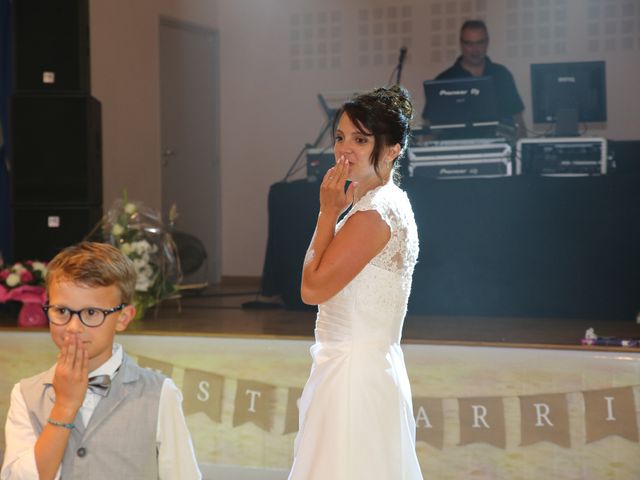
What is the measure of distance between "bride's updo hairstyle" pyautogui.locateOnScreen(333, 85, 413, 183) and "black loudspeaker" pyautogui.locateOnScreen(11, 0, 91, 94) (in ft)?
10.6

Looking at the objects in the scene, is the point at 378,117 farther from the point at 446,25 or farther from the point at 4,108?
the point at 446,25

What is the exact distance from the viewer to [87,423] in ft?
5.96

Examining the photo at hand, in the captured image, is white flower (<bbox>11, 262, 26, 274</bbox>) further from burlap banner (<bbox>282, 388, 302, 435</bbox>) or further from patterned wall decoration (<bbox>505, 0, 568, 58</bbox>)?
patterned wall decoration (<bbox>505, 0, 568, 58</bbox>)

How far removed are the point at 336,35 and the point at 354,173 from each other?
231 inches

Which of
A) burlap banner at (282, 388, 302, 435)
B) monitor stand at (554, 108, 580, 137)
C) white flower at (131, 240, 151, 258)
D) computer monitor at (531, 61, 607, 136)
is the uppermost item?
computer monitor at (531, 61, 607, 136)

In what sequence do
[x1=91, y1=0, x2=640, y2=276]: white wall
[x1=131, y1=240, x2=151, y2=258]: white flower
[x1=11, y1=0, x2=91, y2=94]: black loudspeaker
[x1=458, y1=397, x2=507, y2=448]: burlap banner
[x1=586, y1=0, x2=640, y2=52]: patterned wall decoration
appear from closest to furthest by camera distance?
Result: 1. [x1=458, y1=397, x2=507, y2=448]: burlap banner
2. [x1=131, y1=240, x2=151, y2=258]: white flower
3. [x1=11, y1=0, x2=91, y2=94]: black loudspeaker
4. [x1=91, y1=0, x2=640, y2=276]: white wall
5. [x1=586, y1=0, x2=640, y2=52]: patterned wall decoration

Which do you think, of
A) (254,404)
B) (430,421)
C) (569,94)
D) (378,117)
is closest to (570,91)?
(569,94)

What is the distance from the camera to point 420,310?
5043 mm

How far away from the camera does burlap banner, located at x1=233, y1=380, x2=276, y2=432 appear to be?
13.3 ft

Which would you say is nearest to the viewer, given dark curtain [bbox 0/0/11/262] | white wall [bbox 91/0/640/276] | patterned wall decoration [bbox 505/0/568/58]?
dark curtain [bbox 0/0/11/262]

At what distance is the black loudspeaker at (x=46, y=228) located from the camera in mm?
5285

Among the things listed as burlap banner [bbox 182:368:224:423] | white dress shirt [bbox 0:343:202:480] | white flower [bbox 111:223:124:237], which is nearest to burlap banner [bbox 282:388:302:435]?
burlap banner [bbox 182:368:224:423]

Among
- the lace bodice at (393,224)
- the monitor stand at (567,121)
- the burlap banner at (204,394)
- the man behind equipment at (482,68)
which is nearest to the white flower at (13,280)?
the burlap banner at (204,394)

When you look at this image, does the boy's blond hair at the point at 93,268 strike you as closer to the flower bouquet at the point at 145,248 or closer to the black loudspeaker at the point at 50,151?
the flower bouquet at the point at 145,248
